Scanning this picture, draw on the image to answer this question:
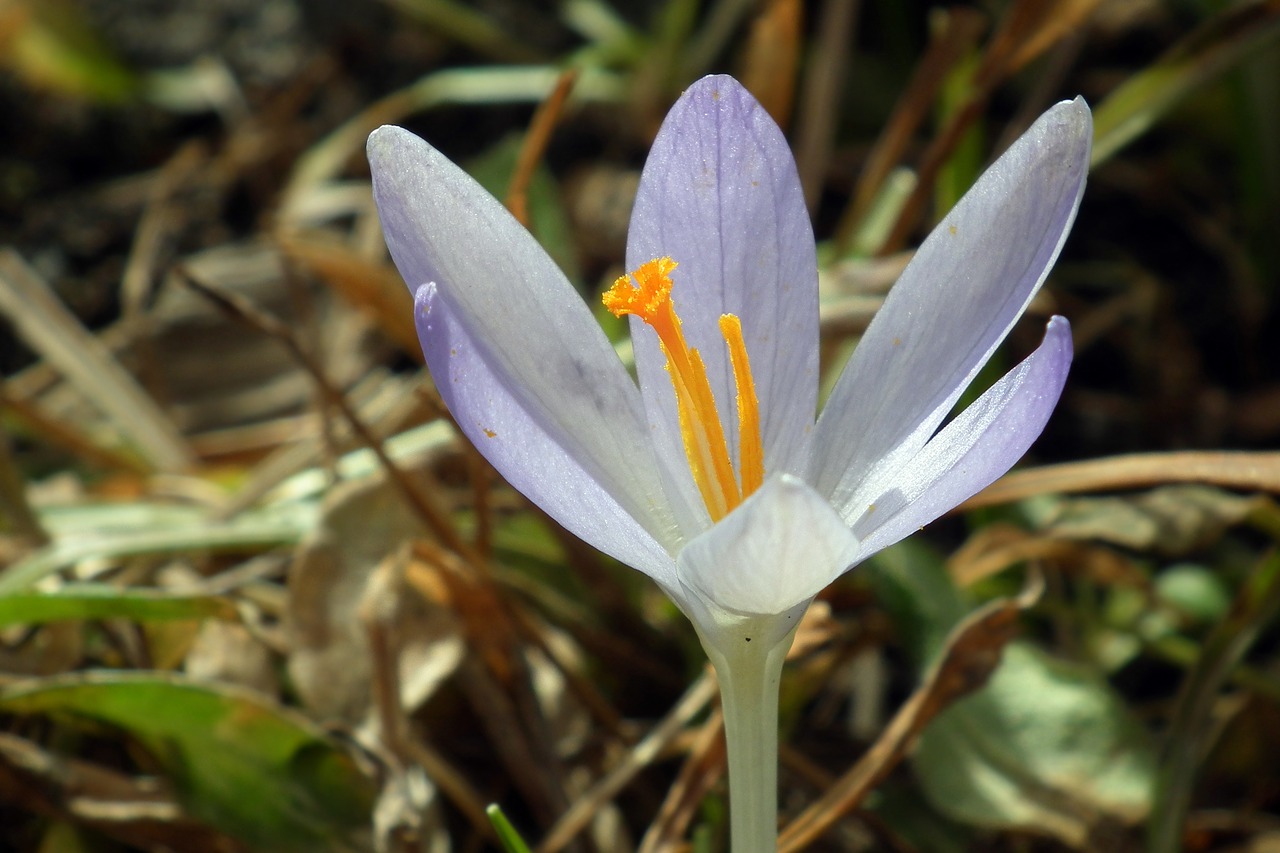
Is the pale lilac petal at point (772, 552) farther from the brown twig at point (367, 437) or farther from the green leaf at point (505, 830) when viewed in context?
the brown twig at point (367, 437)

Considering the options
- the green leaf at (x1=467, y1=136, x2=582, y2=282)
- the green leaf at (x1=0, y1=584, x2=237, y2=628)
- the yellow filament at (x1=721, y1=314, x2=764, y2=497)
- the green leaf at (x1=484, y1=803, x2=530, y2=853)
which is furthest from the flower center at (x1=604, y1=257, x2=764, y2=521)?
the green leaf at (x1=467, y1=136, x2=582, y2=282)

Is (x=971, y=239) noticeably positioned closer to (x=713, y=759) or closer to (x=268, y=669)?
(x=713, y=759)

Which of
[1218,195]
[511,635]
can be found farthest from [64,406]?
[1218,195]

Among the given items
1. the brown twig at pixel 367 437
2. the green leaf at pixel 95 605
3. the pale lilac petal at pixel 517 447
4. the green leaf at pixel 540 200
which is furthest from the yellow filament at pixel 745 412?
the green leaf at pixel 540 200

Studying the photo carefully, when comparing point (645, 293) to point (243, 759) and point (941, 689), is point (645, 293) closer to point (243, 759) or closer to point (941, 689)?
point (941, 689)

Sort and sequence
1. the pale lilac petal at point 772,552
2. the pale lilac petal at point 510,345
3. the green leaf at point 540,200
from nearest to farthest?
the pale lilac petal at point 772,552 → the pale lilac petal at point 510,345 → the green leaf at point 540,200

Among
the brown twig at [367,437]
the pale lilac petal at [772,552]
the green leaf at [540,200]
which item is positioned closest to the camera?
the pale lilac petal at [772,552]

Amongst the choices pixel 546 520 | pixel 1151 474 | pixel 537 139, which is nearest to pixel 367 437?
pixel 546 520

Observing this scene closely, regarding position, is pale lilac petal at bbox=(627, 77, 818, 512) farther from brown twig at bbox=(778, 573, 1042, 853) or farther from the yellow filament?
brown twig at bbox=(778, 573, 1042, 853)
